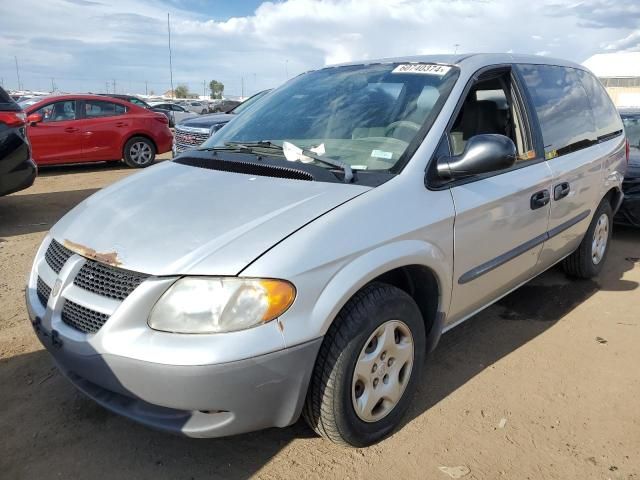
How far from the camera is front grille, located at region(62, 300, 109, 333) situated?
6.72ft

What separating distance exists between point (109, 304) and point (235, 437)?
94cm

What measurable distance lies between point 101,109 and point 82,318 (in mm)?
9457

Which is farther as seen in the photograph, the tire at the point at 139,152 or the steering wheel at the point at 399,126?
the tire at the point at 139,152

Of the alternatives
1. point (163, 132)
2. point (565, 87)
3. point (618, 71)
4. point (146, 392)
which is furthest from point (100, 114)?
point (618, 71)

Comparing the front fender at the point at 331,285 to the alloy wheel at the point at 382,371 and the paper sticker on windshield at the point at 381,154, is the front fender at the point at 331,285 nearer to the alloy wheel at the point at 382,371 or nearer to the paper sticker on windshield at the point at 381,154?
the alloy wheel at the point at 382,371

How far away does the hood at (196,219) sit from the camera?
6.53 ft

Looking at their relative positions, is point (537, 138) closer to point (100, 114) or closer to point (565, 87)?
point (565, 87)

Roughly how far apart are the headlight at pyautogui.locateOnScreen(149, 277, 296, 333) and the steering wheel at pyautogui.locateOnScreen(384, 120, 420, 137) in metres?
1.20

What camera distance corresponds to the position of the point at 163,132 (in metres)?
11.4

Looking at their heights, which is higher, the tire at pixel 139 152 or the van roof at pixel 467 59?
the van roof at pixel 467 59

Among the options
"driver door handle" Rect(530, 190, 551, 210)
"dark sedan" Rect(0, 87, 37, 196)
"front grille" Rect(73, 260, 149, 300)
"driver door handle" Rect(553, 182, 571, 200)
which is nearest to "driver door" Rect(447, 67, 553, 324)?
"driver door handle" Rect(530, 190, 551, 210)

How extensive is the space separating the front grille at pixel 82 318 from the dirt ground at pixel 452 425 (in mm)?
671

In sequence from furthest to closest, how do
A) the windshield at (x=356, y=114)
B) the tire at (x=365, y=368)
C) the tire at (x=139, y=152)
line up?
the tire at (x=139, y=152) < the windshield at (x=356, y=114) < the tire at (x=365, y=368)

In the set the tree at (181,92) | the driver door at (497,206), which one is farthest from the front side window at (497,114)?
the tree at (181,92)
